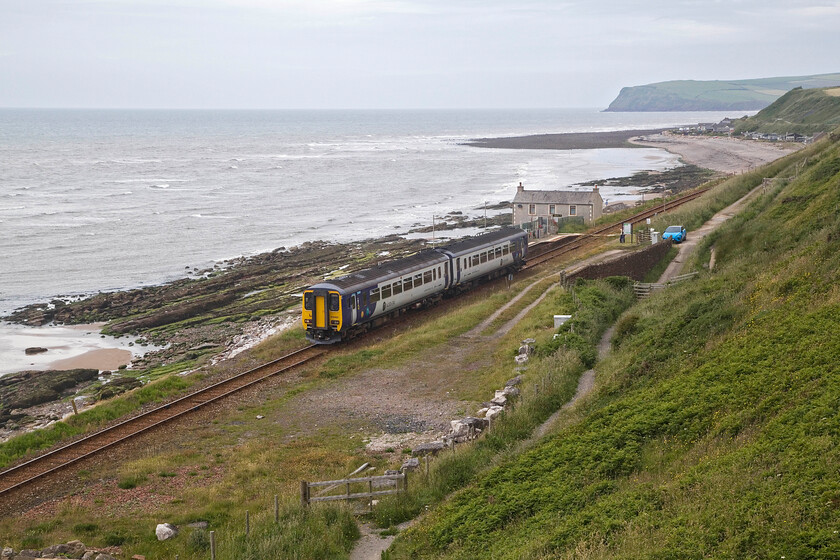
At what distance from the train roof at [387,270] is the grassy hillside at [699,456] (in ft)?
43.1

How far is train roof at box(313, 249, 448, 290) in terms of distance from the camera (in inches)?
1256

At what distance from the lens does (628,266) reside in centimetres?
3962

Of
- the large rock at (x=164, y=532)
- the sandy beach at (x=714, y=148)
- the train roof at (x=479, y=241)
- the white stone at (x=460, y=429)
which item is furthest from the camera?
the sandy beach at (x=714, y=148)

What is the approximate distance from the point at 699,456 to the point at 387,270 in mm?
22297

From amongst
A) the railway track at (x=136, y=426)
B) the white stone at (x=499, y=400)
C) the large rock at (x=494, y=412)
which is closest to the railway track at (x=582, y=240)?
the railway track at (x=136, y=426)

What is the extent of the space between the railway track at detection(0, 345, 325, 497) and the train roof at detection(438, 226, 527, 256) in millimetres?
11828

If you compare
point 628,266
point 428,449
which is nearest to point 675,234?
point 628,266

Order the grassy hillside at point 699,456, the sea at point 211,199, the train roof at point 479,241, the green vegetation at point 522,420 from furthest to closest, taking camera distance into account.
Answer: the sea at point 211,199 < the train roof at point 479,241 < the green vegetation at point 522,420 < the grassy hillside at point 699,456

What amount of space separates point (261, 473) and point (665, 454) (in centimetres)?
1008

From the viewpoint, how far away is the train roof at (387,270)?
31891 millimetres

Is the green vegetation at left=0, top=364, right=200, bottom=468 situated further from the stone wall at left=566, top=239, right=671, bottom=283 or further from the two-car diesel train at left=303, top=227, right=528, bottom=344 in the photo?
the stone wall at left=566, top=239, right=671, bottom=283

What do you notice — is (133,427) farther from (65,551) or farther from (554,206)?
(554,206)

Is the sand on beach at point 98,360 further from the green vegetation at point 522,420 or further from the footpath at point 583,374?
the green vegetation at point 522,420

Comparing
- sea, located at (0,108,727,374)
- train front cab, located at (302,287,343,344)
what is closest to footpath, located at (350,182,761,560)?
train front cab, located at (302,287,343,344)
